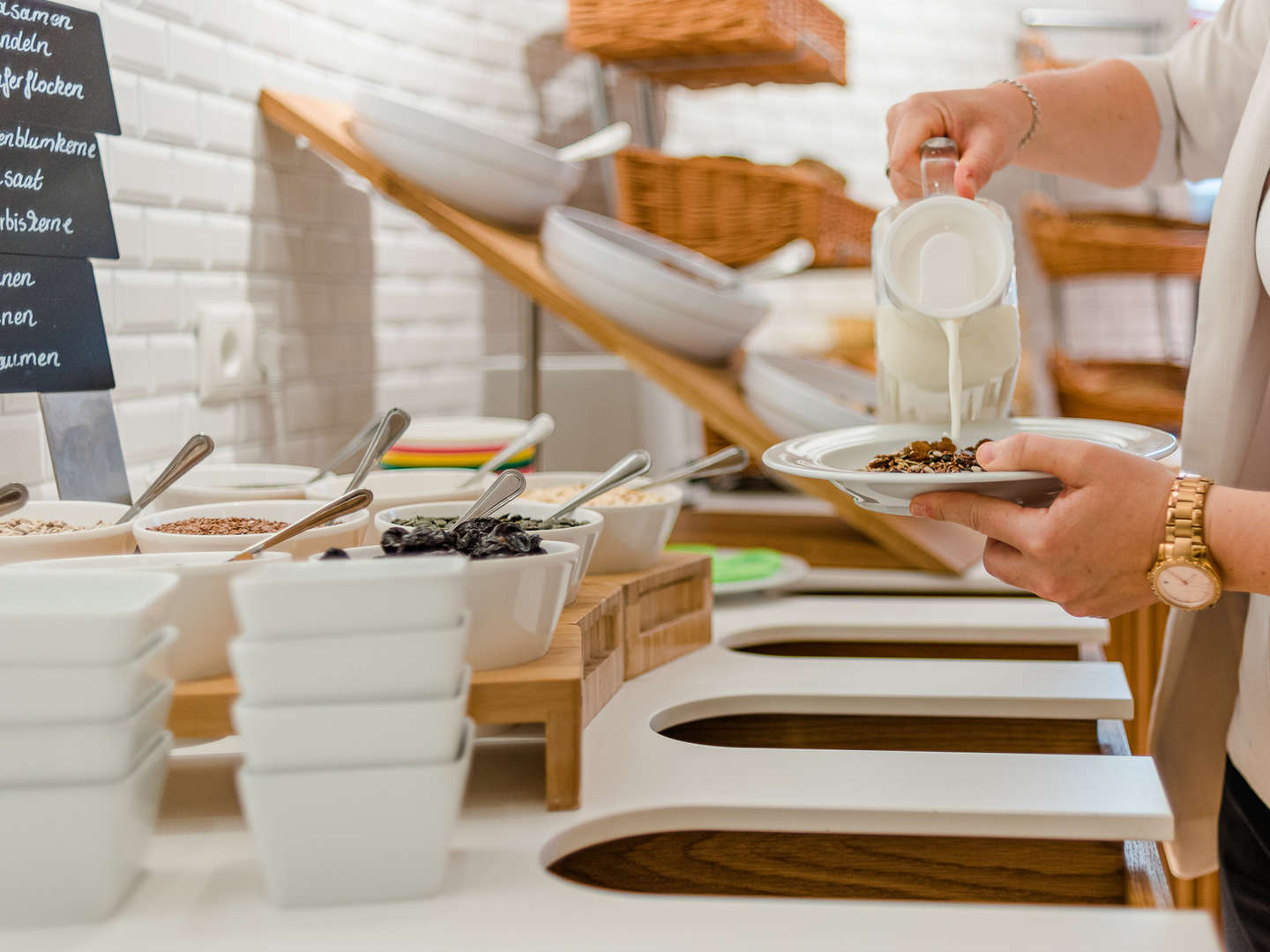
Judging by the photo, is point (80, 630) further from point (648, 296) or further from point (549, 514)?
point (648, 296)

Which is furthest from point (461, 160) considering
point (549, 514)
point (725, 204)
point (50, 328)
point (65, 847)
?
point (65, 847)

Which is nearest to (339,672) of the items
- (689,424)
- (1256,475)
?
(1256,475)

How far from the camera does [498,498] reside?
0.90 m

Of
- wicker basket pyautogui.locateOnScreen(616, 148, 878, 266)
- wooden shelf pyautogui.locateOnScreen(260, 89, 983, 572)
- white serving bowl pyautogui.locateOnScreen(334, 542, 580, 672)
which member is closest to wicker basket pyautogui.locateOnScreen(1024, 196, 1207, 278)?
wicker basket pyautogui.locateOnScreen(616, 148, 878, 266)

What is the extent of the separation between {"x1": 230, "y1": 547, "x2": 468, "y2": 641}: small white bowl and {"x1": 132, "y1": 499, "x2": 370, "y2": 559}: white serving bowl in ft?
0.72

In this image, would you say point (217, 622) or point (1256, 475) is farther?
point (1256, 475)

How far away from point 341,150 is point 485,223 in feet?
0.73

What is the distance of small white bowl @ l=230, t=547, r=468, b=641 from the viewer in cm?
58

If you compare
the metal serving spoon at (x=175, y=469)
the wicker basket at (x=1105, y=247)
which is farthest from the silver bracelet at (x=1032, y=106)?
the wicker basket at (x=1105, y=247)

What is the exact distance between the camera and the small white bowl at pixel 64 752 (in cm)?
59

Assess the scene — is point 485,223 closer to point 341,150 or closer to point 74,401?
point 341,150

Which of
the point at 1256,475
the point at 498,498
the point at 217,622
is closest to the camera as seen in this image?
the point at 217,622

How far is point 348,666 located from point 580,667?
0.21 metres

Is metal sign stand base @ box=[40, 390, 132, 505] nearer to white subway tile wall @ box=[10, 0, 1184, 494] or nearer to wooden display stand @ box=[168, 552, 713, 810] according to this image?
white subway tile wall @ box=[10, 0, 1184, 494]
